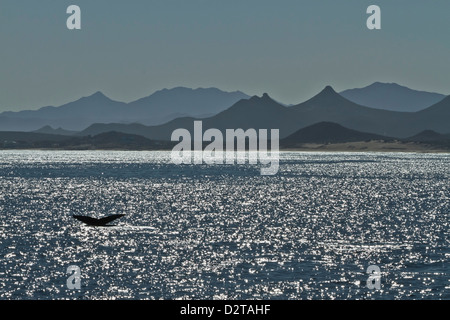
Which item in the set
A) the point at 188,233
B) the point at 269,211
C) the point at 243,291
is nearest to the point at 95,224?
the point at 188,233

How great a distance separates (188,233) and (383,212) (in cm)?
4845

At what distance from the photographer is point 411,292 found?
52469 millimetres

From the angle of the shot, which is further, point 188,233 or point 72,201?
point 72,201

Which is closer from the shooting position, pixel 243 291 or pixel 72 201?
pixel 243 291

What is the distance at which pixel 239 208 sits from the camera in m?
132
